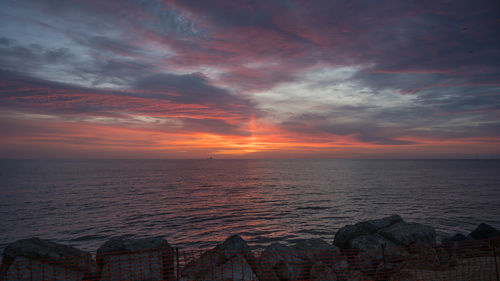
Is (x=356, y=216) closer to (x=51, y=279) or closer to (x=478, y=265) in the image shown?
(x=478, y=265)

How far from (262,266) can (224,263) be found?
132 cm

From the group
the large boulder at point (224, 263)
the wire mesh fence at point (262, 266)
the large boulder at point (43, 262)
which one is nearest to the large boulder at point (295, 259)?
the wire mesh fence at point (262, 266)

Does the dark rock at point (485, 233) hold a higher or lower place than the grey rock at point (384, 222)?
lower

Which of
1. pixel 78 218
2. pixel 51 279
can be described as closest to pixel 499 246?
pixel 51 279

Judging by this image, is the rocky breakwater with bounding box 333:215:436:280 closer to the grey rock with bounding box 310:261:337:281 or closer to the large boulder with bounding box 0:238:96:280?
the grey rock with bounding box 310:261:337:281

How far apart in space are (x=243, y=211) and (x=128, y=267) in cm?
2324

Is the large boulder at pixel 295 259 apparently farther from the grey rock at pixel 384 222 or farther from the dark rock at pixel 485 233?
the dark rock at pixel 485 233

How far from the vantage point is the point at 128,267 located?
8359mm

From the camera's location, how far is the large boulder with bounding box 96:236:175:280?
8.12m

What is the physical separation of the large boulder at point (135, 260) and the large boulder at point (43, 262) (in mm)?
632

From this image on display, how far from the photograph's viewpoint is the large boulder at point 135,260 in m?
8.12

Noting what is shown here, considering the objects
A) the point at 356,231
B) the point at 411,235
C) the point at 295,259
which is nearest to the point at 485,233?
the point at 411,235

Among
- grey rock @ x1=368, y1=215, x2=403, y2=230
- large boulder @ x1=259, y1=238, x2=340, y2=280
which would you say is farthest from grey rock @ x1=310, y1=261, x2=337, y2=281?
grey rock @ x1=368, y1=215, x2=403, y2=230

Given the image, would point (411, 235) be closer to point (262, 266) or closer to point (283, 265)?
point (283, 265)
